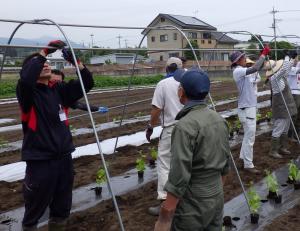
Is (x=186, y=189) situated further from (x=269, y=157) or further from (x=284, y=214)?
(x=269, y=157)

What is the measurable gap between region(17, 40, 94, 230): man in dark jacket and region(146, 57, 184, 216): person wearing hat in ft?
4.65

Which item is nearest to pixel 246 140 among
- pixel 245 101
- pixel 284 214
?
pixel 245 101

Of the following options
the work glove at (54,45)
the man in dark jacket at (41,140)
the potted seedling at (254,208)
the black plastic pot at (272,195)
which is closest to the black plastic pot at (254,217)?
the potted seedling at (254,208)

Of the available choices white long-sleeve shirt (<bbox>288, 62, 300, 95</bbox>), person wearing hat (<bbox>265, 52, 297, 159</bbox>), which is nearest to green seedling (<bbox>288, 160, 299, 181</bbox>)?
person wearing hat (<bbox>265, 52, 297, 159</bbox>)

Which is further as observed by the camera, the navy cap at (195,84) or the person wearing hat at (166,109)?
the person wearing hat at (166,109)

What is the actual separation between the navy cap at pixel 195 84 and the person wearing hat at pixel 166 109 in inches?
78.0

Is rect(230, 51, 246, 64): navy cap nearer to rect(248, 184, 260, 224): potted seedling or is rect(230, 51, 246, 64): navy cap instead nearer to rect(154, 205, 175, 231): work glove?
rect(248, 184, 260, 224): potted seedling

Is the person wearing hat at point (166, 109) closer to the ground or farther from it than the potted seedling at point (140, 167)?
farther from it

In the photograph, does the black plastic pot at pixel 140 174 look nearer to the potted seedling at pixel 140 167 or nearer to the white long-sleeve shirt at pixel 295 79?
the potted seedling at pixel 140 167

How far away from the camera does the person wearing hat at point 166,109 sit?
450 cm

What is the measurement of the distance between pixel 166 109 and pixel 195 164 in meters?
2.18

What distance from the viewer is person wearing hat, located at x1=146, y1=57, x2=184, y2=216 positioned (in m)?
4.50

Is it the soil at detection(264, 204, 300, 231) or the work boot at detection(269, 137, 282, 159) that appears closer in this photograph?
the soil at detection(264, 204, 300, 231)

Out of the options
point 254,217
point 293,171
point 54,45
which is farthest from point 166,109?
point 293,171
